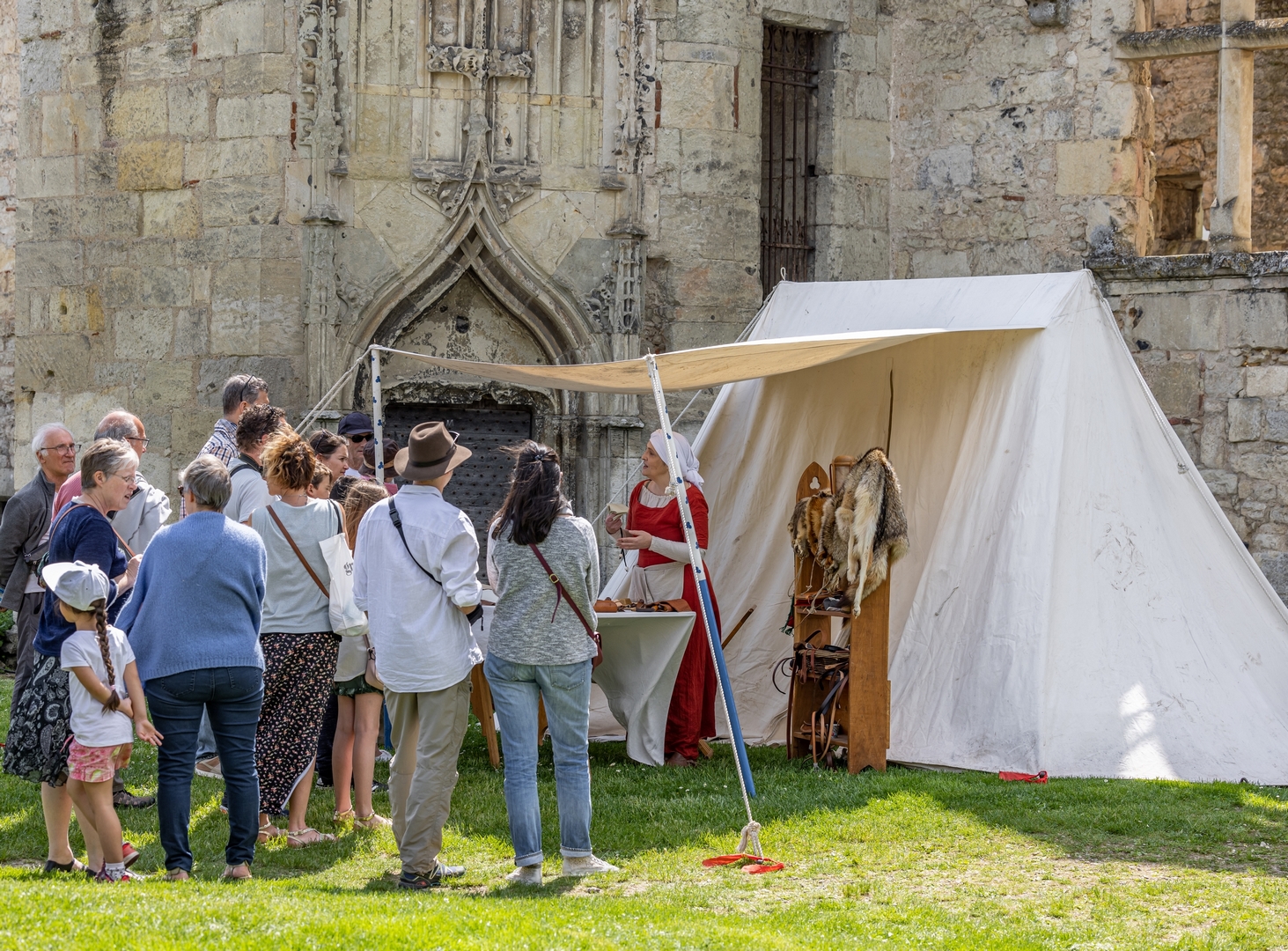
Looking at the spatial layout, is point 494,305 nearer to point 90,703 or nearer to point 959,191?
point 959,191

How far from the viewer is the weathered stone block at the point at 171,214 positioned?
30.3ft

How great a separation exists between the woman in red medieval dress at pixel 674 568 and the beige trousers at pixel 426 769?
2.20m

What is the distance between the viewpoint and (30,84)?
9688 mm

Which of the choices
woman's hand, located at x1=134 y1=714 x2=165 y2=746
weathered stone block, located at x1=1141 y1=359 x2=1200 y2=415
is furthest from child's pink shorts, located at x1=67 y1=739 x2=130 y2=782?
weathered stone block, located at x1=1141 y1=359 x2=1200 y2=415

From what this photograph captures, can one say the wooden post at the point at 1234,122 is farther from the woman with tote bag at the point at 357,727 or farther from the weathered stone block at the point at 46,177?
the weathered stone block at the point at 46,177

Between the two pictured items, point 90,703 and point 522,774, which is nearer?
point 90,703

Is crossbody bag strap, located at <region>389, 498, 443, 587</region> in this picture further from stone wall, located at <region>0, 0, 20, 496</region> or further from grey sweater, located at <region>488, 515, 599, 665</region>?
stone wall, located at <region>0, 0, 20, 496</region>

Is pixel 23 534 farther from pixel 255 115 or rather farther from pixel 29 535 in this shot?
pixel 255 115

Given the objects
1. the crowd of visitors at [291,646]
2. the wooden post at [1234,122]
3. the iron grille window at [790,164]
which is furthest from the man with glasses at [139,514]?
the wooden post at [1234,122]

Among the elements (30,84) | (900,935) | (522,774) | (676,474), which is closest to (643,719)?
(676,474)

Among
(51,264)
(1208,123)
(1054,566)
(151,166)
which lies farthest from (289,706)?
(1208,123)

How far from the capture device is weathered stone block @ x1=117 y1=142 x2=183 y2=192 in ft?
30.4

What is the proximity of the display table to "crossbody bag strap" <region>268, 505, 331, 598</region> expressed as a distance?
1.71m

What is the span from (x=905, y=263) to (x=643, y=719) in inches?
186
